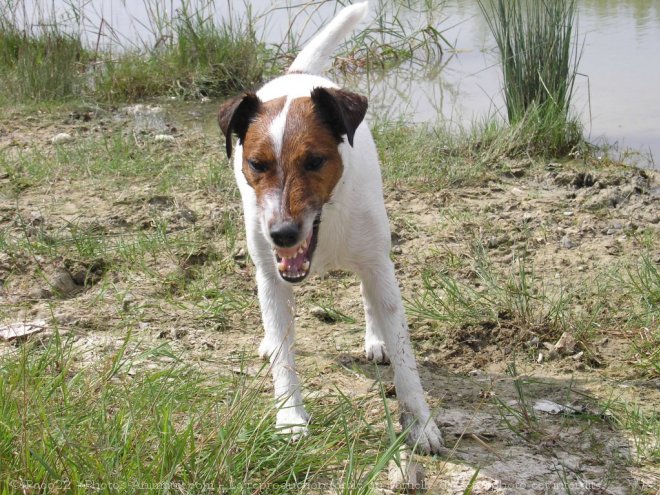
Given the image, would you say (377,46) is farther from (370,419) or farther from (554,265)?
(370,419)

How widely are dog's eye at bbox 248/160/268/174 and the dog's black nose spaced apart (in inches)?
10.0

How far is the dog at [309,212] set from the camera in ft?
10.4

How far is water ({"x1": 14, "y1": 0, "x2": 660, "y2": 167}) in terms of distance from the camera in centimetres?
751

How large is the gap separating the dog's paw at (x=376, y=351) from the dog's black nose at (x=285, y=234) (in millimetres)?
1166

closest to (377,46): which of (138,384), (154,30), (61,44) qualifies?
(154,30)

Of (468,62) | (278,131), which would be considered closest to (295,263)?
(278,131)

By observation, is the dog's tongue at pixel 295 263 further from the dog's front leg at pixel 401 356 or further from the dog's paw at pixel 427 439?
the dog's paw at pixel 427 439

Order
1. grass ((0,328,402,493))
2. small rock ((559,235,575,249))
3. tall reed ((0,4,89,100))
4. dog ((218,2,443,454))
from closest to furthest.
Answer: grass ((0,328,402,493))
dog ((218,2,443,454))
small rock ((559,235,575,249))
tall reed ((0,4,89,100))

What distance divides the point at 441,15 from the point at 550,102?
13.6 ft

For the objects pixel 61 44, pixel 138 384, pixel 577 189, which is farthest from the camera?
pixel 61 44

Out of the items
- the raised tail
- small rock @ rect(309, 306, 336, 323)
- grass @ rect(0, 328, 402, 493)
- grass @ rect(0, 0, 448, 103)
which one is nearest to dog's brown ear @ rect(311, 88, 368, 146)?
grass @ rect(0, 328, 402, 493)

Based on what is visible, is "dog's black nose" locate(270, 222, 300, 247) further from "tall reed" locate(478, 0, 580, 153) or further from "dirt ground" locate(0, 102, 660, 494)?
"tall reed" locate(478, 0, 580, 153)

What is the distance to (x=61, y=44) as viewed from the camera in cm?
842

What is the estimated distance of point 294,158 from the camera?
3.18 m
